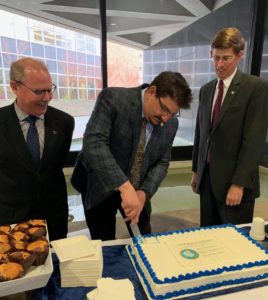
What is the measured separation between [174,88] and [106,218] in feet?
2.59

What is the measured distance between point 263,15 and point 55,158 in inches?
161

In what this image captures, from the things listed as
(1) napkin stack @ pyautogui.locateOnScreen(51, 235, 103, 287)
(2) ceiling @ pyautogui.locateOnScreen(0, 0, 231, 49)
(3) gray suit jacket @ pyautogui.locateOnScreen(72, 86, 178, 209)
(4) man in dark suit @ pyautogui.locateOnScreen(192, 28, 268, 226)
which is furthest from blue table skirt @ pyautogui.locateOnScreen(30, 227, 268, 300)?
(2) ceiling @ pyautogui.locateOnScreen(0, 0, 231, 49)

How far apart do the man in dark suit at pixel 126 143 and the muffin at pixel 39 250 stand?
37 cm

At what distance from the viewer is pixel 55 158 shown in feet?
4.65

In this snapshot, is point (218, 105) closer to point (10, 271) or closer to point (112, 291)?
point (112, 291)

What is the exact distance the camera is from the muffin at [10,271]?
0.73 m

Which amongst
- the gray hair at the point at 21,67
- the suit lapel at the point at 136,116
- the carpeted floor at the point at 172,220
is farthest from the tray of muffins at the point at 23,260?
the carpeted floor at the point at 172,220

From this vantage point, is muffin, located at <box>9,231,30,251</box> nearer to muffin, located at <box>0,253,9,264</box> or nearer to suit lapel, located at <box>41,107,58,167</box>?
muffin, located at <box>0,253,9,264</box>

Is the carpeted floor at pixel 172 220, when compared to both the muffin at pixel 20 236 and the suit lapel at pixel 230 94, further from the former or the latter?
the muffin at pixel 20 236

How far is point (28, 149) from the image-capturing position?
1330 mm

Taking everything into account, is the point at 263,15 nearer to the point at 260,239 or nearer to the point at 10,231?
the point at 260,239

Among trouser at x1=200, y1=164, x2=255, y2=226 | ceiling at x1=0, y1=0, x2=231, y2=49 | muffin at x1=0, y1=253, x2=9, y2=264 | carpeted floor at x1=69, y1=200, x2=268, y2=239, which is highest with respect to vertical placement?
ceiling at x1=0, y1=0, x2=231, y2=49

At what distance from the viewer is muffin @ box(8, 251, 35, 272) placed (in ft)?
2.51

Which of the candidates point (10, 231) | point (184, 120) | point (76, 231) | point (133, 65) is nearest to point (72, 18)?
point (133, 65)
